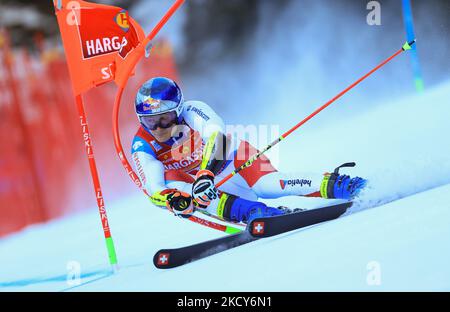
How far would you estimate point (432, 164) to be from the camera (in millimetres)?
2910

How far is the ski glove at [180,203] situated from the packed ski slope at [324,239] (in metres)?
0.23

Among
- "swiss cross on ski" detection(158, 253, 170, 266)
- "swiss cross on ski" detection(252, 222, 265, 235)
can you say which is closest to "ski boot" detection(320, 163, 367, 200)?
"swiss cross on ski" detection(252, 222, 265, 235)

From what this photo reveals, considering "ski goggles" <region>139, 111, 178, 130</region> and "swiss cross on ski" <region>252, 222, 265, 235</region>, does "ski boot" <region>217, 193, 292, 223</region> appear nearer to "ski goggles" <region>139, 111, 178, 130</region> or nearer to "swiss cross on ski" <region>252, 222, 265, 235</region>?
"swiss cross on ski" <region>252, 222, 265, 235</region>

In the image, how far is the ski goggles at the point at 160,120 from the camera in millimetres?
2762

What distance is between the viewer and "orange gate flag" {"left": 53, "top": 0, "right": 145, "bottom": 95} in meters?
3.05

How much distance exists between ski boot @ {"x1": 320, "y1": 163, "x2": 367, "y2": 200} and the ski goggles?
29.5 inches

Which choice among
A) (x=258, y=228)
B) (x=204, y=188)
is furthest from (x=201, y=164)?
(x=258, y=228)

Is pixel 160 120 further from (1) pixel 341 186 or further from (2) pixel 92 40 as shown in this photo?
(1) pixel 341 186

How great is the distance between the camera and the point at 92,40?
3.07 m

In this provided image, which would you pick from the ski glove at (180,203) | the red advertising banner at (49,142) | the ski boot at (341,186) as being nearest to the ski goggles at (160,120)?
the ski glove at (180,203)

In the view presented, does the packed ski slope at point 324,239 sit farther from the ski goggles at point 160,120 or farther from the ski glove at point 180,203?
the ski goggles at point 160,120

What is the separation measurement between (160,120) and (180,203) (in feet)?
1.46
